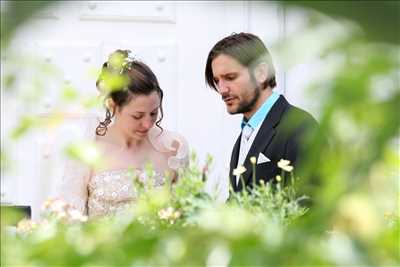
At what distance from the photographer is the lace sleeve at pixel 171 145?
4633 millimetres

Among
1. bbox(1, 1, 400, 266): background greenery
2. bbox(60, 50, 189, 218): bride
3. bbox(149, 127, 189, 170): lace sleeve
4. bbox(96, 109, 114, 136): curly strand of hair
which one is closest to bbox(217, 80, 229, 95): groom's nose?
bbox(60, 50, 189, 218): bride

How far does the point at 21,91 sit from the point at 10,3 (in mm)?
232

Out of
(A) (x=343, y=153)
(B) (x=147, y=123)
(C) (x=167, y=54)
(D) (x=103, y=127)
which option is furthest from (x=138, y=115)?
(A) (x=343, y=153)

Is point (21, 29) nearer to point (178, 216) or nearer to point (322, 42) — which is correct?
point (322, 42)

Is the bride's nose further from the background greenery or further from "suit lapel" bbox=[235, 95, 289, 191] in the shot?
the background greenery

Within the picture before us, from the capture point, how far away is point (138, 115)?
14.7 feet

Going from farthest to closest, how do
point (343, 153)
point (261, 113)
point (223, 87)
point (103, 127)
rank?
point (103, 127)
point (223, 87)
point (261, 113)
point (343, 153)

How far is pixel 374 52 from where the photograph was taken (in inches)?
20.4

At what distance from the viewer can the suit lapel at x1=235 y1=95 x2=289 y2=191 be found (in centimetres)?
398

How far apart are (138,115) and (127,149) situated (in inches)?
10.8

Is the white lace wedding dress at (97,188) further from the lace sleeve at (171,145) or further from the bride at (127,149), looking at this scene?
the lace sleeve at (171,145)

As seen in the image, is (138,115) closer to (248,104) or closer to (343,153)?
(248,104)

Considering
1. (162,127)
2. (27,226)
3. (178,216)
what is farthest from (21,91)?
(162,127)

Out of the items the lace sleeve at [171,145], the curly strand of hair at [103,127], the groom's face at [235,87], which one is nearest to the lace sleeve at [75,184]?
the curly strand of hair at [103,127]
